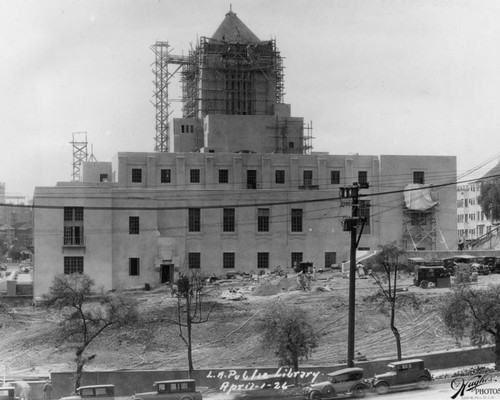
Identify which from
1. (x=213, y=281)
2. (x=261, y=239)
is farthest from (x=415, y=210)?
(x=213, y=281)

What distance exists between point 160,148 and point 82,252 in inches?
944

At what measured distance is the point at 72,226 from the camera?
58.1 meters

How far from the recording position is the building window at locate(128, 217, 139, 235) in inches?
2398

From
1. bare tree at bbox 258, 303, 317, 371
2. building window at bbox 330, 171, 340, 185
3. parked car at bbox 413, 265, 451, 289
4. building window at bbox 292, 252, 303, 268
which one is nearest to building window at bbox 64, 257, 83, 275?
building window at bbox 292, 252, 303, 268

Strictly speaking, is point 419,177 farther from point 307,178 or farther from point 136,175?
point 136,175

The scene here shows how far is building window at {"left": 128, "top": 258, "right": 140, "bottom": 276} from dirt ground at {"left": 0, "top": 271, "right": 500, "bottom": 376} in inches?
418

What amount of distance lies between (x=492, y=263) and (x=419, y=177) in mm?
13125

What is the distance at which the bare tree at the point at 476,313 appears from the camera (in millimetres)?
29656

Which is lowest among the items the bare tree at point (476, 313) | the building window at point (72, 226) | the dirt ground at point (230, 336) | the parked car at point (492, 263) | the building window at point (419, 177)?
the dirt ground at point (230, 336)

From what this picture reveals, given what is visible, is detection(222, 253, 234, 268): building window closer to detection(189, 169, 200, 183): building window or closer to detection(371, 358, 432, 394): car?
detection(189, 169, 200, 183): building window

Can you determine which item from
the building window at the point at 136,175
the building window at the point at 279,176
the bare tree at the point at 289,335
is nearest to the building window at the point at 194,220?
the building window at the point at 136,175

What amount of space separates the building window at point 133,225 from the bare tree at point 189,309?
32.8 ft

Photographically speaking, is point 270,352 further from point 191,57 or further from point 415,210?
point 191,57

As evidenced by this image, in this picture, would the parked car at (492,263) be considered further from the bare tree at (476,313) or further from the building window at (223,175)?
the bare tree at (476,313)
